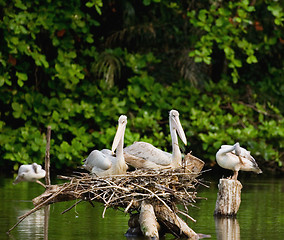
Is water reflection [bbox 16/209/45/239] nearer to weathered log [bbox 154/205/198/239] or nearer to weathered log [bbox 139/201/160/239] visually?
weathered log [bbox 139/201/160/239]

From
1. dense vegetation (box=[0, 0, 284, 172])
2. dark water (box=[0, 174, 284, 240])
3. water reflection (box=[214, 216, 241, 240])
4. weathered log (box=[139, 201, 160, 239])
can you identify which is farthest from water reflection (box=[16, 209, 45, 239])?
dense vegetation (box=[0, 0, 284, 172])

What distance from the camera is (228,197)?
11.2 meters

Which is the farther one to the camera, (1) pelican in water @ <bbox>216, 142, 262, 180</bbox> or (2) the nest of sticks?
(1) pelican in water @ <bbox>216, 142, 262, 180</bbox>

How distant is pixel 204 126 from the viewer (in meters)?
19.9

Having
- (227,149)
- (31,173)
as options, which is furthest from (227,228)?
(31,173)

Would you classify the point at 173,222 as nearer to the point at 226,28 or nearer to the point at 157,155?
the point at 157,155

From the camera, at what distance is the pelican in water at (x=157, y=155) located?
10.4 meters

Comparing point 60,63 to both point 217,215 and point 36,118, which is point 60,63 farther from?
point 217,215

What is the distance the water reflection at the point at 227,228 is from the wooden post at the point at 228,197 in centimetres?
12

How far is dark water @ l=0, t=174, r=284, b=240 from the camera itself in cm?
980

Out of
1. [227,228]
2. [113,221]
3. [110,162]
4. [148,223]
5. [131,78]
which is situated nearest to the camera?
[148,223]

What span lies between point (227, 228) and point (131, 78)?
10.8 meters

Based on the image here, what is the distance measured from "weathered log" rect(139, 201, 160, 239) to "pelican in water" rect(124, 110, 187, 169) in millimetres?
1274

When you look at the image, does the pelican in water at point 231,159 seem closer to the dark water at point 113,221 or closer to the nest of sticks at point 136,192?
the dark water at point 113,221
